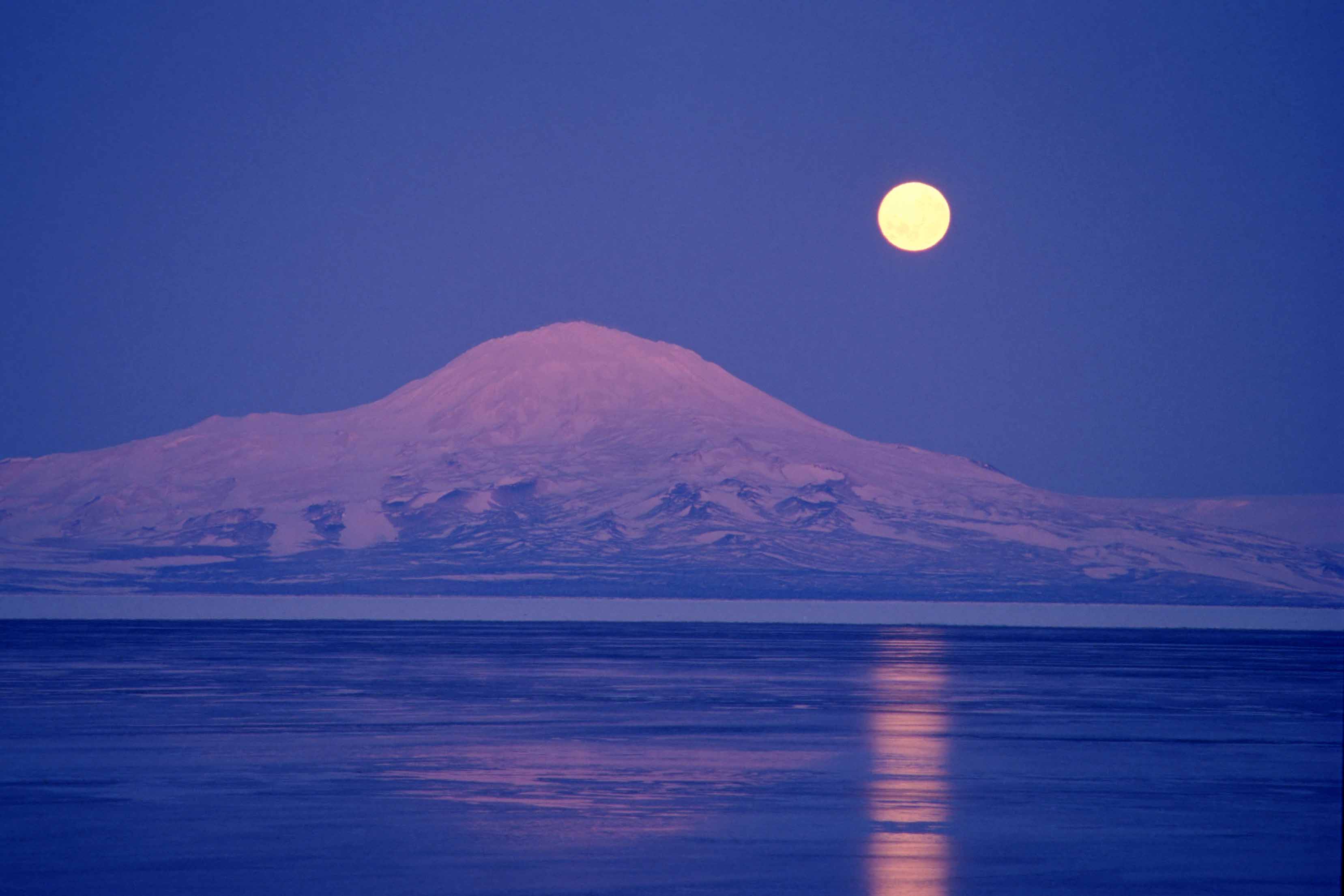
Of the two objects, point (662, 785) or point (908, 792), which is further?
point (662, 785)

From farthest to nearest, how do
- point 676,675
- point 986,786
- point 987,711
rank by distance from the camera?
point 676,675 → point 987,711 → point 986,786

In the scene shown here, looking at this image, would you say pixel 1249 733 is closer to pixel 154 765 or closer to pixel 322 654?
pixel 154 765

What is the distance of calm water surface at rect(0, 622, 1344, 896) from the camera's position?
1623 centimetres

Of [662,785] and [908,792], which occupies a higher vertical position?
[662,785]

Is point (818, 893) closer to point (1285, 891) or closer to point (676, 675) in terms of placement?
point (1285, 891)

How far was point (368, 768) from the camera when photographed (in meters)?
23.7

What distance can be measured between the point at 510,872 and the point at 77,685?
27.7 meters

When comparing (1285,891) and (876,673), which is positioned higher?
(1285,891)

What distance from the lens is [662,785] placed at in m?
22.1

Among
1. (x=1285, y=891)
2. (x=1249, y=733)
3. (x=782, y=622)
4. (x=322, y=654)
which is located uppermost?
(x=1285, y=891)

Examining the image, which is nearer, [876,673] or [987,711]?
[987,711]

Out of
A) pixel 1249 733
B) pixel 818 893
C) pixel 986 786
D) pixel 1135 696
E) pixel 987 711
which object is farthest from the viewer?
pixel 1135 696

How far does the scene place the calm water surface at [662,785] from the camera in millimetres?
16234

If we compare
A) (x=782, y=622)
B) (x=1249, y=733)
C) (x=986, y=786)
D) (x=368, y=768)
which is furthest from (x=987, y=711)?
(x=782, y=622)
